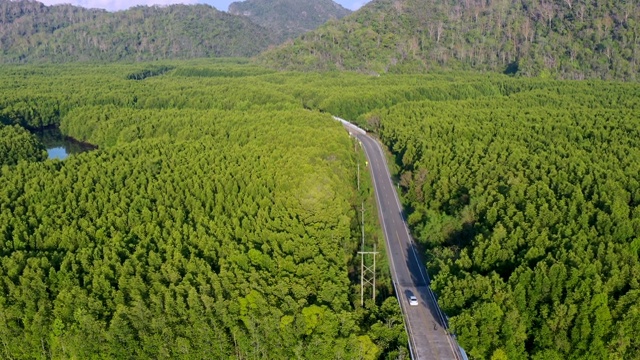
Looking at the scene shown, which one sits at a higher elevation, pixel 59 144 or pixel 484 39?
pixel 484 39

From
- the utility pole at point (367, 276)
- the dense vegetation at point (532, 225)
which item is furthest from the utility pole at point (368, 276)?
the dense vegetation at point (532, 225)

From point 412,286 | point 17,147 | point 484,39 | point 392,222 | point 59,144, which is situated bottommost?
point 412,286

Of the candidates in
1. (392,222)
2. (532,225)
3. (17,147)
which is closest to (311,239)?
(392,222)

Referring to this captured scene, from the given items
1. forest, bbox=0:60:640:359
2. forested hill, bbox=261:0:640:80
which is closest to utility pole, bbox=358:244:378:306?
forest, bbox=0:60:640:359

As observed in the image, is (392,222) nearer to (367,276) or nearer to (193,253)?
(367,276)

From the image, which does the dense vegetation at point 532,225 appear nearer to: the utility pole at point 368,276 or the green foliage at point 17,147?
the utility pole at point 368,276

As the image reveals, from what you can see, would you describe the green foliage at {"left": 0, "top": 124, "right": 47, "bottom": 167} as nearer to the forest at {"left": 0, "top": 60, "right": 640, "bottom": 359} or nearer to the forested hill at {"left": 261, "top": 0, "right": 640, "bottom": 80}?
the forest at {"left": 0, "top": 60, "right": 640, "bottom": 359}

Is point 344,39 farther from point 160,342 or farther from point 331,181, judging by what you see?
point 160,342
